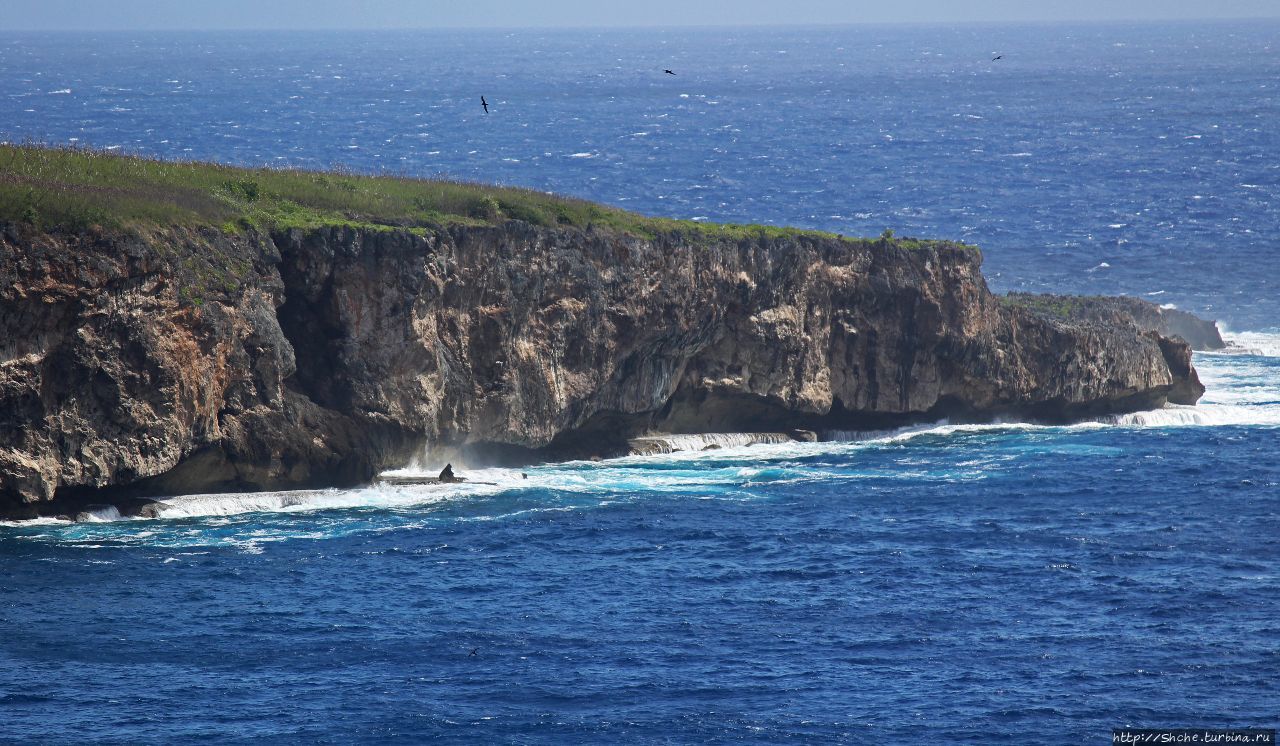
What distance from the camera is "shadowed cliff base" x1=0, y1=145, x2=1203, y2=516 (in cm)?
5672

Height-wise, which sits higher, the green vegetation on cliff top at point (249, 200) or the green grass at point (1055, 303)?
the green vegetation on cliff top at point (249, 200)

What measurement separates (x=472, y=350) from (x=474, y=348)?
0.13 m

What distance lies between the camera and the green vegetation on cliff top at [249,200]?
58.6 metres

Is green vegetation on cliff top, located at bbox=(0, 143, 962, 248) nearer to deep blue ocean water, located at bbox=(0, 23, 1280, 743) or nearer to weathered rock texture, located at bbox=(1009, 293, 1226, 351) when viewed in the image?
deep blue ocean water, located at bbox=(0, 23, 1280, 743)

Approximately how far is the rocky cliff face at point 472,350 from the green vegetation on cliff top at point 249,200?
1.09m

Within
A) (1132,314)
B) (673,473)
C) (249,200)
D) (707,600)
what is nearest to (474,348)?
(673,473)

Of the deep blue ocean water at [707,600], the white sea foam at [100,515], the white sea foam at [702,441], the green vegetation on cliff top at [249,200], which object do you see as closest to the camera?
the deep blue ocean water at [707,600]

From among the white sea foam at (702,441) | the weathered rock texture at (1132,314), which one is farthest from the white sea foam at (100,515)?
the weathered rock texture at (1132,314)

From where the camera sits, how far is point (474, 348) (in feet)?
225

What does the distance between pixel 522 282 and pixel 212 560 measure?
20080 millimetres

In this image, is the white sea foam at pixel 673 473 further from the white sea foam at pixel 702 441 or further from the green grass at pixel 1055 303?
the green grass at pixel 1055 303

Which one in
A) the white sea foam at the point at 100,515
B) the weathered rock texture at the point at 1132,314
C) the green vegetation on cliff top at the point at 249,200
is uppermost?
the green vegetation on cliff top at the point at 249,200

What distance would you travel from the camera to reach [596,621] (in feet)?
162

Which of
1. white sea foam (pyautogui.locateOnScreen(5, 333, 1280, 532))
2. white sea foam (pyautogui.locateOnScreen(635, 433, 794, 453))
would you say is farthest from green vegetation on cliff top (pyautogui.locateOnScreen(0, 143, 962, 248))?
white sea foam (pyautogui.locateOnScreen(5, 333, 1280, 532))
